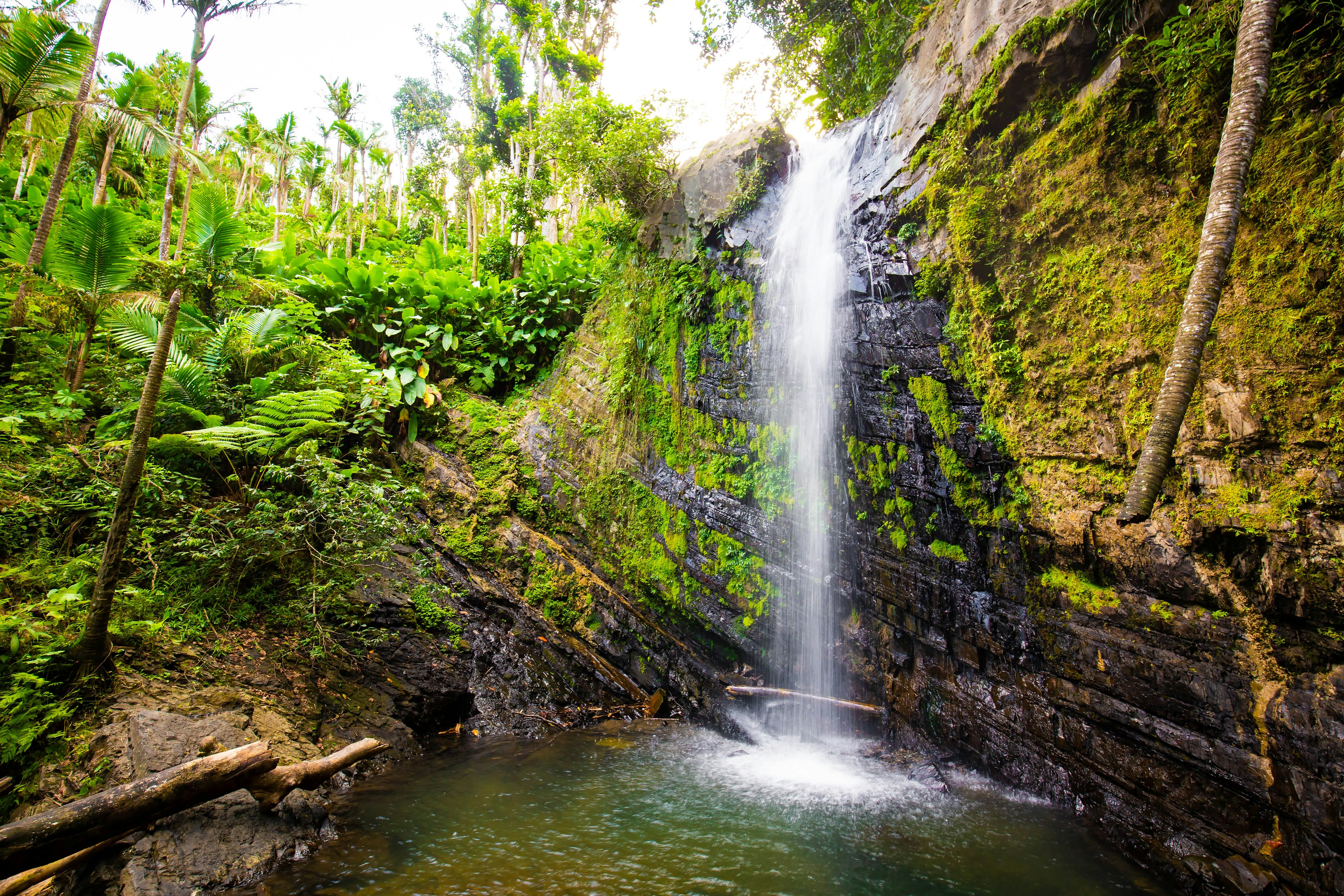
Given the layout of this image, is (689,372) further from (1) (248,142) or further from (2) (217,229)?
(1) (248,142)

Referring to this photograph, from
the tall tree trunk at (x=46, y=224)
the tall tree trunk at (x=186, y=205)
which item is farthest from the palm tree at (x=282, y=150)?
the tall tree trunk at (x=46, y=224)

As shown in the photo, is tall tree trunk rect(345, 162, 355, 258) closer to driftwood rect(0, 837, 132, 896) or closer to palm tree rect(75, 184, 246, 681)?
palm tree rect(75, 184, 246, 681)

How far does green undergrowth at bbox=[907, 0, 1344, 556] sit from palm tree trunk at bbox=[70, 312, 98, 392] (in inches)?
357

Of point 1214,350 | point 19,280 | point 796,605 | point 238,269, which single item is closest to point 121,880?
point 796,605

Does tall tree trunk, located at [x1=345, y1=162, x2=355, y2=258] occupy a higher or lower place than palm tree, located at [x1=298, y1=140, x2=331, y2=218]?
lower

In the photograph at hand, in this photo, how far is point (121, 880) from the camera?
2635 millimetres

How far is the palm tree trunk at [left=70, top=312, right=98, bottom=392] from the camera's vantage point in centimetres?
614

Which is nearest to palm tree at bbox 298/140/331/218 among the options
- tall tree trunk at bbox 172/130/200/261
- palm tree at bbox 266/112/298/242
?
palm tree at bbox 266/112/298/242

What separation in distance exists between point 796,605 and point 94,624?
18.1ft

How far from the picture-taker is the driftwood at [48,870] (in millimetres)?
2301

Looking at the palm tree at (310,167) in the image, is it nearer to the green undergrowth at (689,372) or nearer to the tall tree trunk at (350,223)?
the tall tree trunk at (350,223)

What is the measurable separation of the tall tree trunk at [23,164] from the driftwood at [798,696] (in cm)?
1818

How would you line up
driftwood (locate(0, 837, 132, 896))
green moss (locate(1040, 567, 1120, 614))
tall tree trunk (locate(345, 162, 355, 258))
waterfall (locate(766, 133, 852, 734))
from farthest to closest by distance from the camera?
tall tree trunk (locate(345, 162, 355, 258)) < waterfall (locate(766, 133, 852, 734)) < green moss (locate(1040, 567, 1120, 614)) < driftwood (locate(0, 837, 132, 896))

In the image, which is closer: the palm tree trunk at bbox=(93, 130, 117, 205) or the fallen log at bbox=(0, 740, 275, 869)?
the fallen log at bbox=(0, 740, 275, 869)
